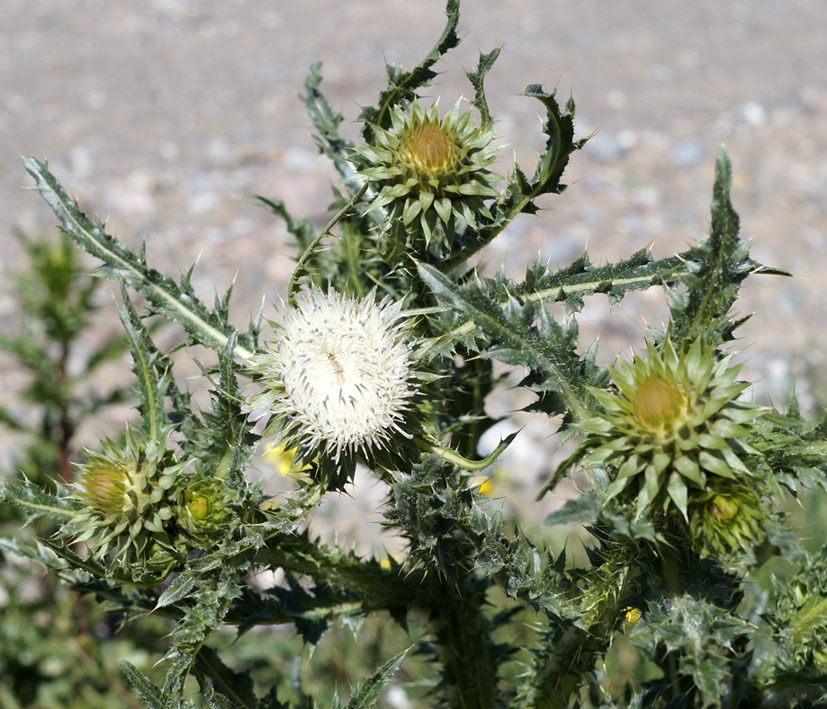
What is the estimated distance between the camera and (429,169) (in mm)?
2061

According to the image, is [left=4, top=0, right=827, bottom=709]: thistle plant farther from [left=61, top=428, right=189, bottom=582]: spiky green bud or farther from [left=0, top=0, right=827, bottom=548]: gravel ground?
[left=0, top=0, right=827, bottom=548]: gravel ground

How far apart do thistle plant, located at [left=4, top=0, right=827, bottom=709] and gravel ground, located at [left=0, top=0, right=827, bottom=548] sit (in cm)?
437

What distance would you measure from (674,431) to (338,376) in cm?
79

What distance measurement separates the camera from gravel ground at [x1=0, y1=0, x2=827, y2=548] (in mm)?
8164

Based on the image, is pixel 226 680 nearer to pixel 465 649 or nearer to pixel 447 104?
pixel 465 649

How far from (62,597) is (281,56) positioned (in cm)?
844

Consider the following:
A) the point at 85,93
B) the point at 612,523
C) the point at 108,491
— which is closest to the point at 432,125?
the point at 612,523

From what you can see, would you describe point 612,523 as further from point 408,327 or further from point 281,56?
point 281,56

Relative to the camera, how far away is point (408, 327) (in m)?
2.17

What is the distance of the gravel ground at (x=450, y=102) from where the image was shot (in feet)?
26.8

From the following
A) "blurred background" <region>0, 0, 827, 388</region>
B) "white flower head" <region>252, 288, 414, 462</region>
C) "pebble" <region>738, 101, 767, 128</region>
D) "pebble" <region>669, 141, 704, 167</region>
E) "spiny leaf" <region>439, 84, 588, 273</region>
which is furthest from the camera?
"pebble" <region>738, 101, 767, 128</region>

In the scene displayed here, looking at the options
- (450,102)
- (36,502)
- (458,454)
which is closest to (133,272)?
(36,502)

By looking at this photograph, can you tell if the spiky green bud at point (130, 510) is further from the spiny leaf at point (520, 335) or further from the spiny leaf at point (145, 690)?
the spiny leaf at point (520, 335)

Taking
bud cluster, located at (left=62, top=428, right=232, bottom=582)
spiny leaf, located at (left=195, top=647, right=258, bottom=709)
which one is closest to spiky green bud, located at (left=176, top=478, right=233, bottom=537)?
bud cluster, located at (left=62, top=428, right=232, bottom=582)
